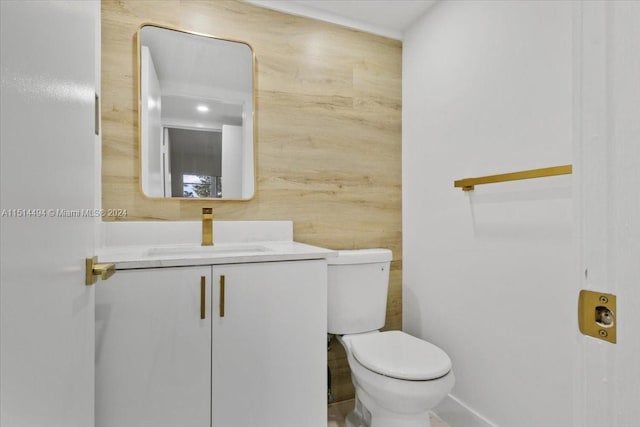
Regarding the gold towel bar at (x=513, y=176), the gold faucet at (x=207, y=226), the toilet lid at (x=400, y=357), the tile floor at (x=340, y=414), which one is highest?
the gold towel bar at (x=513, y=176)

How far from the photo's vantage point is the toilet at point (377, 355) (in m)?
1.20

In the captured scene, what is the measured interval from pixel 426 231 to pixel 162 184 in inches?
55.1

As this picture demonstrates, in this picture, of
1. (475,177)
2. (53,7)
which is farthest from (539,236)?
(53,7)

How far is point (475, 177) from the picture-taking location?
1.54 m

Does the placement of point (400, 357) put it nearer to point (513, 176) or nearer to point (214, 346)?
point (214, 346)

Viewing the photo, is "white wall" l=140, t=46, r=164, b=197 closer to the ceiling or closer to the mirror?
the mirror

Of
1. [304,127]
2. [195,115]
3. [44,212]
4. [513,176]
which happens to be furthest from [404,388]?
[195,115]

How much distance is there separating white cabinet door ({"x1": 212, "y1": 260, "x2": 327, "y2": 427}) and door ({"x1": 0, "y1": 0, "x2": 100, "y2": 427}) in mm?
474

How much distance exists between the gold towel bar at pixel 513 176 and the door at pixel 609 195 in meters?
0.88

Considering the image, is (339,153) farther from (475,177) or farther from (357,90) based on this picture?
(475,177)

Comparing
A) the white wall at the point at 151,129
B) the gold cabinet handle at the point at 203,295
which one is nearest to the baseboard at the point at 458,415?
the gold cabinet handle at the point at 203,295

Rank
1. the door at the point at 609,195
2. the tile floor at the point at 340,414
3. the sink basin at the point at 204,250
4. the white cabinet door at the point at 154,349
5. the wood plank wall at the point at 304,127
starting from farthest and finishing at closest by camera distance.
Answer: the tile floor at the point at 340,414
the wood plank wall at the point at 304,127
the sink basin at the point at 204,250
the white cabinet door at the point at 154,349
the door at the point at 609,195

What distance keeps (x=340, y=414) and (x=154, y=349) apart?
3.61 ft

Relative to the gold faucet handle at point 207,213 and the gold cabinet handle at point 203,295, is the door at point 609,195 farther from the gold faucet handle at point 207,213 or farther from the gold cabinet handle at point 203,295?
the gold faucet handle at point 207,213
